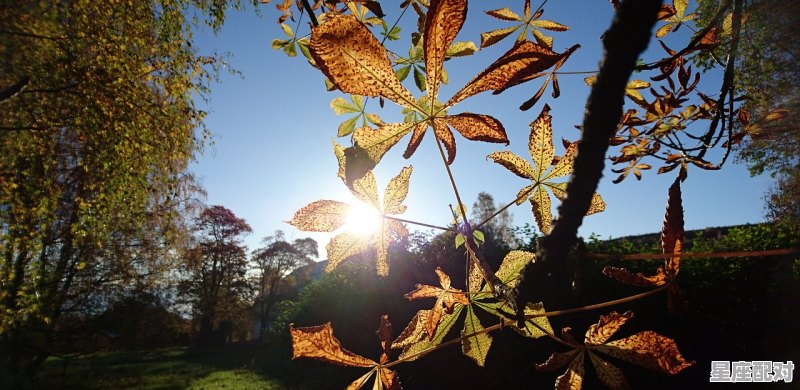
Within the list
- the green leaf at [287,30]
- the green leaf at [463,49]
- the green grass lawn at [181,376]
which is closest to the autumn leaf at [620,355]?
the green leaf at [463,49]

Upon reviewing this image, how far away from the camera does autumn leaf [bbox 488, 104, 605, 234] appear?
0.70 meters

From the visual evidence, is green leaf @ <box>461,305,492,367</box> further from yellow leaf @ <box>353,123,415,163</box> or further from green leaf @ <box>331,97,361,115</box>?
green leaf @ <box>331,97,361,115</box>

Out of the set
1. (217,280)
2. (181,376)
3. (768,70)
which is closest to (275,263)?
(217,280)

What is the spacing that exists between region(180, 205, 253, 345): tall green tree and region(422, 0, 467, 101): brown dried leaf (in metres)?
32.0

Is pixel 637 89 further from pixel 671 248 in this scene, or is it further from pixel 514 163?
pixel 671 248

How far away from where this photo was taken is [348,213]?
29.9 inches

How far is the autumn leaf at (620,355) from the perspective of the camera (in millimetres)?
571

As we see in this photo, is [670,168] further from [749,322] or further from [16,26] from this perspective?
[16,26]

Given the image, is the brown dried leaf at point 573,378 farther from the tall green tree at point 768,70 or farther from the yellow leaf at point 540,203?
the tall green tree at point 768,70

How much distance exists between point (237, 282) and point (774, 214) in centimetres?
3394

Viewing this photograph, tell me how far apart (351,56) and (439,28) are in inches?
4.1

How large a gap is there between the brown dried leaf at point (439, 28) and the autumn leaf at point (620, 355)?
496mm

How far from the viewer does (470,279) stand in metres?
0.77

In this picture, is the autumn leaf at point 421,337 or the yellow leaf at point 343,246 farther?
the yellow leaf at point 343,246
